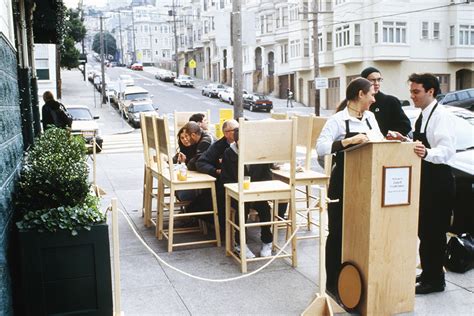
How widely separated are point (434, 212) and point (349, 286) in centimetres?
110

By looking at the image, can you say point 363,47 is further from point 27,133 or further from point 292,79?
point 27,133

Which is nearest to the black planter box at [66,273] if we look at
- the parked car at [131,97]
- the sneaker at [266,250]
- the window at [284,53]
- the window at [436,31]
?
the sneaker at [266,250]

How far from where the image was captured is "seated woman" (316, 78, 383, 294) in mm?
4566

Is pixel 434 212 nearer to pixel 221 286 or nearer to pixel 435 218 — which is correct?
pixel 435 218

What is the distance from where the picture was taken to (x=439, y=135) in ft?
15.4

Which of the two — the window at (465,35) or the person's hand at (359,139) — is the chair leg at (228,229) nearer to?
the person's hand at (359,139)

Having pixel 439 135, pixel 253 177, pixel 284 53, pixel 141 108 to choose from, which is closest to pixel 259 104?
pixel 141 108

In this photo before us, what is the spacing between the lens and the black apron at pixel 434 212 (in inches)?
191

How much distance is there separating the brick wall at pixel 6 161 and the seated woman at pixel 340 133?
244 centimetres

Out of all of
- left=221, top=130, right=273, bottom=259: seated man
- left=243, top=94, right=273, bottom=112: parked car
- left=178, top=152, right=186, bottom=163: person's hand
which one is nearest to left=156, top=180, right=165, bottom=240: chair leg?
left=178, top=152, right=186, bottom=163: person's hand

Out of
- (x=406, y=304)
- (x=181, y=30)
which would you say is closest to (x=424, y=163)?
(x=406, y=304)

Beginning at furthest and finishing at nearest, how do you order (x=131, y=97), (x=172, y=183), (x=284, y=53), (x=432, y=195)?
1. (x=284, y=53)
2. (x=131, y=97)
3. (x=172, y=183)
4. (x=432, y=195)

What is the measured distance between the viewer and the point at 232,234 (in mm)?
6094

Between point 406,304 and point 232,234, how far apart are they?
2232 mm
